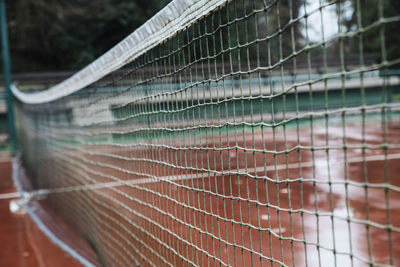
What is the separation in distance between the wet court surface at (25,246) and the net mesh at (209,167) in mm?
270

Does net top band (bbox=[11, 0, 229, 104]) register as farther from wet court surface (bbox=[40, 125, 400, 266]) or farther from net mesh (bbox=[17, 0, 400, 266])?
wet court surface (bbox=[40, 125, 400, 266])

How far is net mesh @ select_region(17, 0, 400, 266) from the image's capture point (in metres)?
1.17

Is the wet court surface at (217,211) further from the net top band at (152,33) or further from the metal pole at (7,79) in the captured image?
the metal pole at (7,79)

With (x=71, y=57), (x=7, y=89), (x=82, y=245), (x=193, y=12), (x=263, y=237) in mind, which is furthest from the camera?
(x=71, y=57)

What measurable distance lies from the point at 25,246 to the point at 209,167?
177 centimetres

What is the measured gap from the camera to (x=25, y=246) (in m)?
3.25

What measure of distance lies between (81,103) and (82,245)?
44.4 inches

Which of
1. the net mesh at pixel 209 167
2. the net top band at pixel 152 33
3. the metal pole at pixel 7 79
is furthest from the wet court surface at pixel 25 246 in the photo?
the metal pole at pixel 7 79

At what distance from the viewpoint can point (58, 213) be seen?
167 inches

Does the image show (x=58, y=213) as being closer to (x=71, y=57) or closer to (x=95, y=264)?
(x=95, y=264)

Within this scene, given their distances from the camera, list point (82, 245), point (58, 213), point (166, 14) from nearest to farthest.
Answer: point (166, 14), point (82, 245), point (58, 213)

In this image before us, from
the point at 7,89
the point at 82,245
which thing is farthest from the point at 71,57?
the point at 82,245

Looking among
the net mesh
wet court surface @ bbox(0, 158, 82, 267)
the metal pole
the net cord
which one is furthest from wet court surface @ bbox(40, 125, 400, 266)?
the metal pole

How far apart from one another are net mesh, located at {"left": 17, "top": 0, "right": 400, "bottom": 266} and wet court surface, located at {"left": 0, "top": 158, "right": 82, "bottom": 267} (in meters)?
0.27
